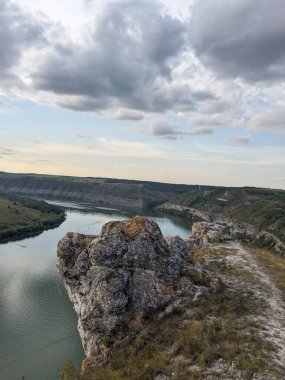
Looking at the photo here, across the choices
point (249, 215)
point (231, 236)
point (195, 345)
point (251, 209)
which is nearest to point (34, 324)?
point (195, 345)

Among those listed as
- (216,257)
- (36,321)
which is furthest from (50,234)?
(216,257)

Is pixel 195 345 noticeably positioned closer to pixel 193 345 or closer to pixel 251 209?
pixel 193 345

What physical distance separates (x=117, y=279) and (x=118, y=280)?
0.09 metres

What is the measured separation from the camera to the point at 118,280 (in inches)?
906

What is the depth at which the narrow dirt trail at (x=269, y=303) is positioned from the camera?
17.8m

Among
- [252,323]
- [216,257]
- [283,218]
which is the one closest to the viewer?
[252,323]

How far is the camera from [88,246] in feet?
85.0

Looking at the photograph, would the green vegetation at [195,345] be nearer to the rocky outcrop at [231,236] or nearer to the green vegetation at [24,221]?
the rocky outcrop at [231,236]

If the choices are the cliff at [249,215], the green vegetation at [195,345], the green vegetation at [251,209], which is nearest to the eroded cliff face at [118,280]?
the green vegetation at [195,345]

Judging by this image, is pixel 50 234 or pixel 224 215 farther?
pixel 224 215

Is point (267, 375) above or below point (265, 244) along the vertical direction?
above

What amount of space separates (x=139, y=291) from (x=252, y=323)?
6.88 meters

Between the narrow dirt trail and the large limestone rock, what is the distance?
482cm

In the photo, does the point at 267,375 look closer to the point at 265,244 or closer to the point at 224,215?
the point at 265,244
